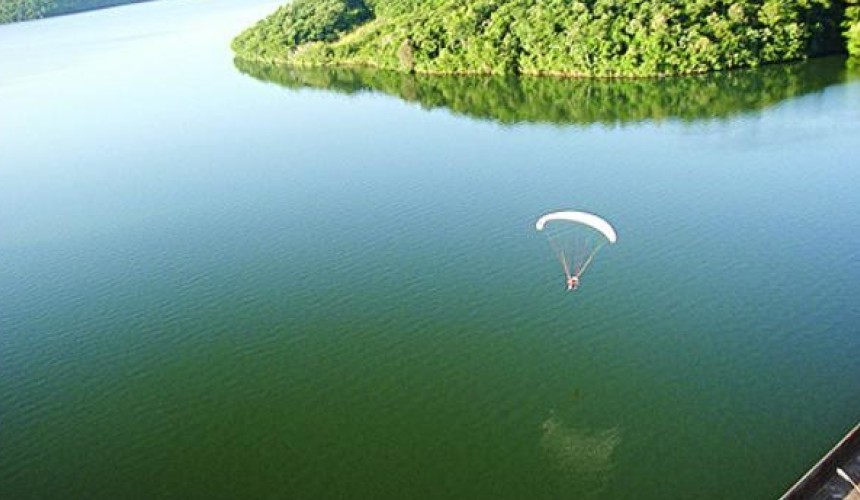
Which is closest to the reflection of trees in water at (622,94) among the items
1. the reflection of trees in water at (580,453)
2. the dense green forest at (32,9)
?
the reflection of trees in water at (580,453)

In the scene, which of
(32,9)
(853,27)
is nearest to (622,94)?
(853,27)

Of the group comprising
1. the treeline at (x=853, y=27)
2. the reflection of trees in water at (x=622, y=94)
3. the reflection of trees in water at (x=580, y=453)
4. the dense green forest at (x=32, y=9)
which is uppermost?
the dense green forest at (x=32, y=9)

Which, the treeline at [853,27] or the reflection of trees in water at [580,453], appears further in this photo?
the treeline at [853,27]

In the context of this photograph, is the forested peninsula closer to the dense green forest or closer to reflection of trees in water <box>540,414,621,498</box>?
reflection of trees in water <box>540,414,621,498</box>

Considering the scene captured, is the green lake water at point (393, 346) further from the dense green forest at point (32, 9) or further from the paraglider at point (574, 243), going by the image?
the dense green forest at point (32, 9)

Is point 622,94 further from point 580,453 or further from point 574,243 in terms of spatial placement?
point 580,453

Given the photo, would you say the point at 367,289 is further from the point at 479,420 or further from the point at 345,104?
the point at 345,104

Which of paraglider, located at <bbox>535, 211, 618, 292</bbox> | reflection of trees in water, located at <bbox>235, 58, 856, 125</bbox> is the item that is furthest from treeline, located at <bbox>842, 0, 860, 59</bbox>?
paraglider, located at <bbox>535, 211, 618, 292</bbox>

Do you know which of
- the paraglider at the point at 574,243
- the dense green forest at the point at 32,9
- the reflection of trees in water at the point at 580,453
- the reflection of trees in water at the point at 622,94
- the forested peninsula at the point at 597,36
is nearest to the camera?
the reflection of trees in water at the point at 580,453
